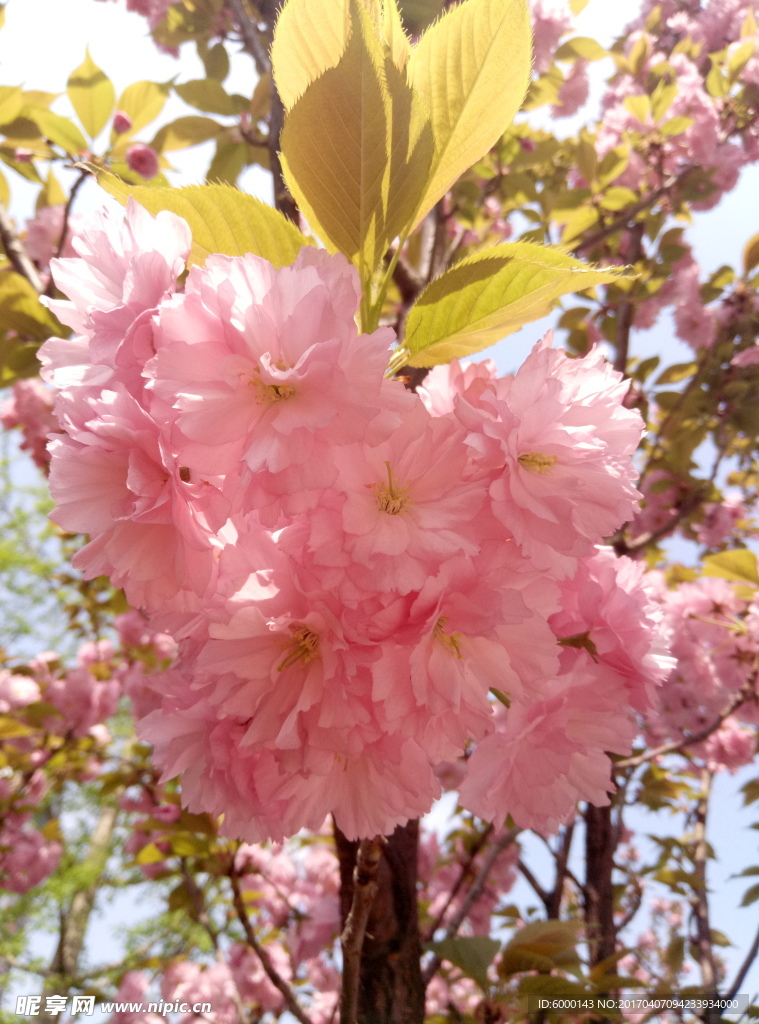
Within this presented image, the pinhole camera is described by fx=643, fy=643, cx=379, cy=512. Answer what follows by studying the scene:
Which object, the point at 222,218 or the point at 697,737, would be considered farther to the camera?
the point at 697,737

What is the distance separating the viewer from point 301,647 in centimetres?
62

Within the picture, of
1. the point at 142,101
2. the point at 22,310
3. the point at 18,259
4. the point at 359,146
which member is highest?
the point at 142,101

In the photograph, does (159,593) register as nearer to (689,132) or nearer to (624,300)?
(624,300)

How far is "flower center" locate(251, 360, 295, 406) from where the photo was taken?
0.54 metres

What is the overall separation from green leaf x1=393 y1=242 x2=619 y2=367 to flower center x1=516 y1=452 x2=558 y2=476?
0.51 feet

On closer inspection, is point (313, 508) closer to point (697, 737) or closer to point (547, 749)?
point (547, 749)

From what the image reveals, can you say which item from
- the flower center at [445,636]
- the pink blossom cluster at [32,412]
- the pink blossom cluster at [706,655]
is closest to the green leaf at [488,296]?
the flower center at [445,636]

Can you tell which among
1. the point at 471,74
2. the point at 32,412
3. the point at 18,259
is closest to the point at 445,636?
the point at 471,74

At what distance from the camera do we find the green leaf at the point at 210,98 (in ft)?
6.79

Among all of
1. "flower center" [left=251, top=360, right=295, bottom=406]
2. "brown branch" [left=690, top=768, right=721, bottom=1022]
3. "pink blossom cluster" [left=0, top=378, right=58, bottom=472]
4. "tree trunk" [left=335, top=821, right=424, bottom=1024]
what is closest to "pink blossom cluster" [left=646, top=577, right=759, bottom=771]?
"brown branch" [left=690, top=768, right=721, bottom=1022]

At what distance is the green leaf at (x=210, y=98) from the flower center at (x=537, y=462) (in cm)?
209

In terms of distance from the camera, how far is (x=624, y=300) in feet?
8.76

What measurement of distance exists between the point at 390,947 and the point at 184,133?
2.43 m

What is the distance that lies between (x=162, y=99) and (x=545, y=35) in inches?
74.9
